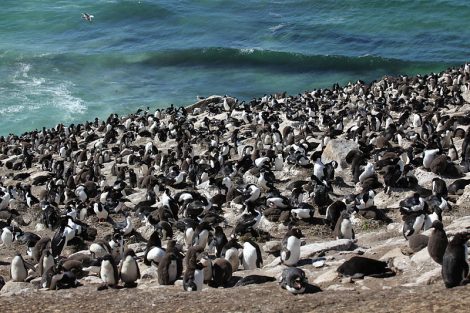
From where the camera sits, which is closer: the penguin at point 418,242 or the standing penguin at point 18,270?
the penguin at point 418,242

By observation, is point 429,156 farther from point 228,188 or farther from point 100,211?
point 100,211

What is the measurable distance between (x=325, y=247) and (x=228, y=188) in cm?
855

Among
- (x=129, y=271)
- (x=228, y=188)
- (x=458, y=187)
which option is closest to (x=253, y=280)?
(x=129, y=271)

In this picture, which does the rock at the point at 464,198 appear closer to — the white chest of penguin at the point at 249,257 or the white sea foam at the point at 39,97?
the white chest of penguin at the point at 249,257

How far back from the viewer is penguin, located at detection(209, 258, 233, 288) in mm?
15648

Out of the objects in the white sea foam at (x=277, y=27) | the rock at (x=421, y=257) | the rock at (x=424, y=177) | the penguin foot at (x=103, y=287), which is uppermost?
the white sea foam at (x=277, y=27)

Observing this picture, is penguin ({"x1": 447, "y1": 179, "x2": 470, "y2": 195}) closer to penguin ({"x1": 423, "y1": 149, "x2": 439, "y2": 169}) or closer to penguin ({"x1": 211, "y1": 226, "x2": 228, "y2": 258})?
penguin ({"x1": 423, "y1": 149, "x2": 439, "y2": 169})

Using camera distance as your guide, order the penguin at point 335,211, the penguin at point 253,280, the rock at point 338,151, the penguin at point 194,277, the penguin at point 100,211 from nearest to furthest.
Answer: the penguin at point 194,277 → the penguin at point 253,280 → the penguin at point 335,211 → the penguin at point 100,211 → the rock at point 338,151

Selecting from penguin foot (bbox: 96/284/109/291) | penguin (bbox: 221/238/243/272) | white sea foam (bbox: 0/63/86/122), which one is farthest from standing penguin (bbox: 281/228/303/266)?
white sea foam (bbox: 0/63/86/122)

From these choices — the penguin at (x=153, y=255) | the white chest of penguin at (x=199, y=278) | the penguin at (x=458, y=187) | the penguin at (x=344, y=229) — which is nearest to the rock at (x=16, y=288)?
the penguin at (x=153, y=255)

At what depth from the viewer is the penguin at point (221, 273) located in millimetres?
15648

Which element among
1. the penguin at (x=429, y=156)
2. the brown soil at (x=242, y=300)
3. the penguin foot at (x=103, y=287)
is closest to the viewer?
the brown soil at (x=242, y=300)

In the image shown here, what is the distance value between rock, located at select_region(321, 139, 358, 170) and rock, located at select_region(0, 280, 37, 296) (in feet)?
44.5

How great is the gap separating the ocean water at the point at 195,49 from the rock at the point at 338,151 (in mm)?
35963
